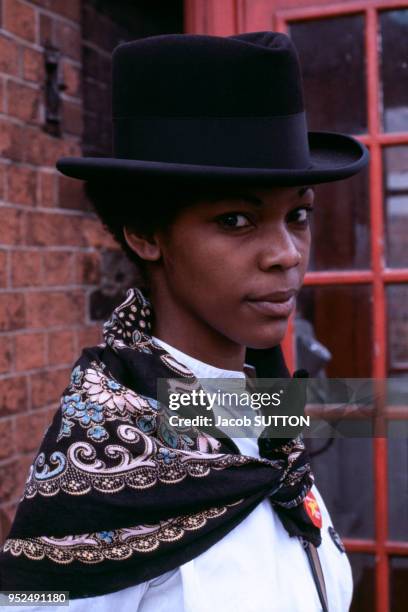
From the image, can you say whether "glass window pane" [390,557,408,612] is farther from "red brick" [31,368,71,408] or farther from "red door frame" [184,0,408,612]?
"red brick" [31,368,71,408]

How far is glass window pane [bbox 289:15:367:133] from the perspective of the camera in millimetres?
2160

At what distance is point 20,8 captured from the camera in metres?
1.95

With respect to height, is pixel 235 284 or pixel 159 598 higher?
pixel 235 284

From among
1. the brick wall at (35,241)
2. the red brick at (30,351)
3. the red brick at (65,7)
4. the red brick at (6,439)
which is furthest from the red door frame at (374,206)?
the red brick at (6,439)

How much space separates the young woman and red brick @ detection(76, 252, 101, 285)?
1.06 m

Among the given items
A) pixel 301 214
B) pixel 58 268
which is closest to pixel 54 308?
pixel 58 268

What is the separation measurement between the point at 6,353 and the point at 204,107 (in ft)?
3.48

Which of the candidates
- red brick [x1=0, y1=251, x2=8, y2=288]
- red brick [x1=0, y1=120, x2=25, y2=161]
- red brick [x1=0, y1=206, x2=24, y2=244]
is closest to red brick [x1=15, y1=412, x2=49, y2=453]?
red brick [x1=0, y1=251, x2=8, y2=288]

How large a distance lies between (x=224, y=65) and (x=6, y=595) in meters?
0.84

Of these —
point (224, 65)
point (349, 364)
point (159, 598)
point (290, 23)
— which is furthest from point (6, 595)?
point (290, 23)

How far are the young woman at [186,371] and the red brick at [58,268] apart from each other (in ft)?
3.10

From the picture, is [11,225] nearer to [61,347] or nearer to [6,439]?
[61,347]

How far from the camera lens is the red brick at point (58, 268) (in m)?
2.04

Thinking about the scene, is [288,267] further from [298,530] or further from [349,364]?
[349,364]
